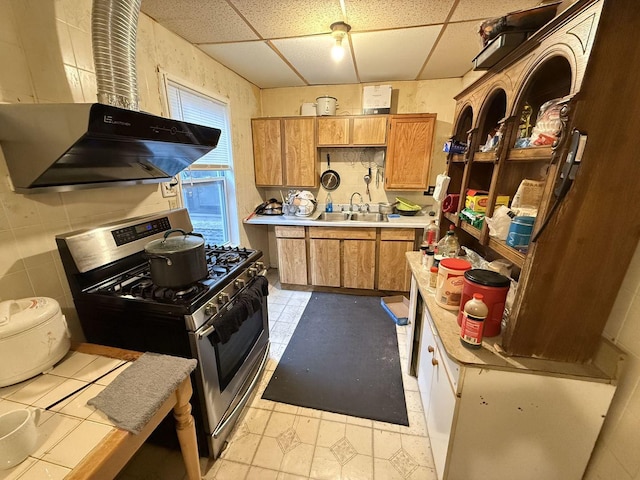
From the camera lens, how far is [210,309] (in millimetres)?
1221

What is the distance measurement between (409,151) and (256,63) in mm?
1761

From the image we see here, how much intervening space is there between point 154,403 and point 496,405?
1.19 meters

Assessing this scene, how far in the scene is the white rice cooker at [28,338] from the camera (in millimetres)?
843

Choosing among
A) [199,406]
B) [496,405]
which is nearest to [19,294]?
[199,406]

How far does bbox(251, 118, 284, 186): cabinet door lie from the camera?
9.99 feet

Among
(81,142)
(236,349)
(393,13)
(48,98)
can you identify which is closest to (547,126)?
(393,13)

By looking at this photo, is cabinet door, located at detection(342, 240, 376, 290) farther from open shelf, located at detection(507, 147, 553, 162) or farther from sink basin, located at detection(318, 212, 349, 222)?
open shelf, located at detection(507, 147, 553, 162)

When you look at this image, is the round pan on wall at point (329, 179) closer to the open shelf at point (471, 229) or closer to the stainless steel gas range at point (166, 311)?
the open shelf at point (471, 229)

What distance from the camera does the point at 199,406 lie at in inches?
50.0

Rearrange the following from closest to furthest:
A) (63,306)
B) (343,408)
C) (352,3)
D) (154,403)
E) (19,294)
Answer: (154,403), (19,294), (63,306), (352,3), (343,408)

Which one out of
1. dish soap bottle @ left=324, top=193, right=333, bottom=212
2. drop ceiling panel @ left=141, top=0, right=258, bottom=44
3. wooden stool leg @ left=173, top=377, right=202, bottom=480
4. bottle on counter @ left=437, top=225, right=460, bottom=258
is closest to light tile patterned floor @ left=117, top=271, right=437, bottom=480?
wooden stool leg @ left=173, top=377, right=202, bottom=480

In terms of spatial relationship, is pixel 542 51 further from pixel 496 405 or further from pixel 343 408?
pixel 343 408

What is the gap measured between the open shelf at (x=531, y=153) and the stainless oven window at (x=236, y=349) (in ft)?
5.05

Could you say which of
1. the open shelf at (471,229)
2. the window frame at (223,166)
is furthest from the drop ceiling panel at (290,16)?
the open shelf at (471,229)
